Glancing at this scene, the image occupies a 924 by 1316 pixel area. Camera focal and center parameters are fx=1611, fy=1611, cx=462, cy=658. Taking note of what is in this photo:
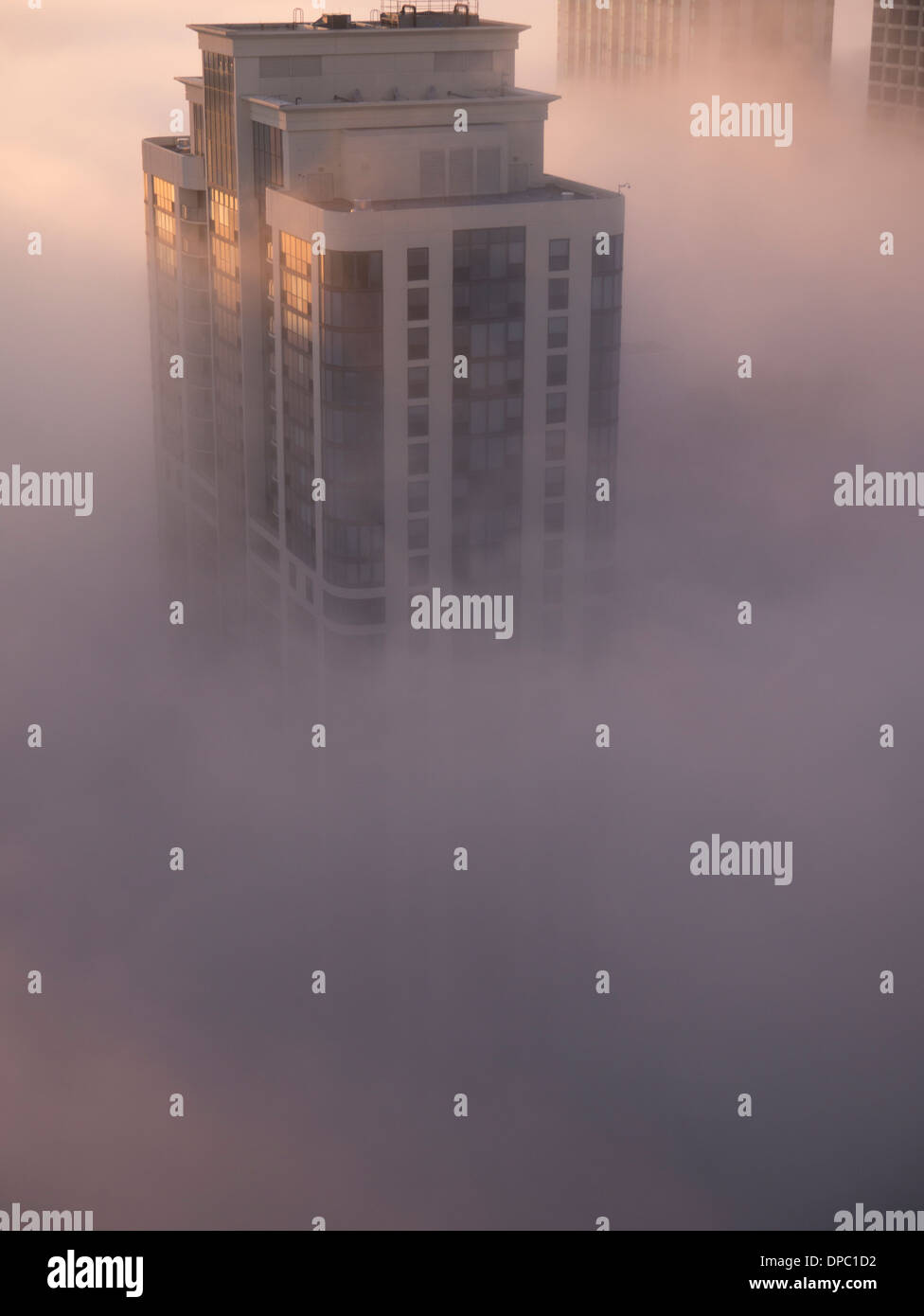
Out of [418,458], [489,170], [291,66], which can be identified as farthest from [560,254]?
[291,66]

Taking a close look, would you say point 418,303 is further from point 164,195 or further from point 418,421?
point 164,195

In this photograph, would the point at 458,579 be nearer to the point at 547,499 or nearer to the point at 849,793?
the point at 547,499

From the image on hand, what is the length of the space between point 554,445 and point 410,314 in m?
10.5

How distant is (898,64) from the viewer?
12550cm

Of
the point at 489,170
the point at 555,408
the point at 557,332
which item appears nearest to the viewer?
the point at 557,332

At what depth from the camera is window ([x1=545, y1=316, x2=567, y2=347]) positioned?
78.1 m

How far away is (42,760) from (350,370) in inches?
1232

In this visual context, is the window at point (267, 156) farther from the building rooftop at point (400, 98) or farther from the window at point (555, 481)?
the window at point (555, 481)

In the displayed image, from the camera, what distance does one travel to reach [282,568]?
86750 millimetres

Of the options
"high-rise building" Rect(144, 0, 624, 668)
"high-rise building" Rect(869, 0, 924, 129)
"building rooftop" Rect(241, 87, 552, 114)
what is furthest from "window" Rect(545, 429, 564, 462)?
"high-rise building" Rect(869, 0, 924, 129)

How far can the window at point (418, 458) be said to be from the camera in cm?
7869

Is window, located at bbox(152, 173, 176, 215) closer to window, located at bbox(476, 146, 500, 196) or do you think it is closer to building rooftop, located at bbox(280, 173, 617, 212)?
building rooftop, located at bbox(280, 173, 617, 212)

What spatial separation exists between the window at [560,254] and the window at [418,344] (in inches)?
275

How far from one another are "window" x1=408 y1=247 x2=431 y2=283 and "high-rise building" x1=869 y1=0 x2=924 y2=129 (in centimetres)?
6597
